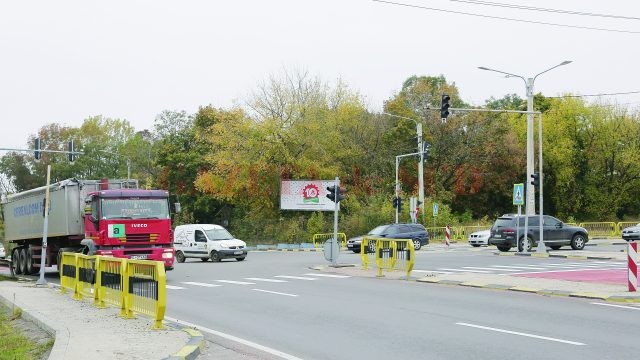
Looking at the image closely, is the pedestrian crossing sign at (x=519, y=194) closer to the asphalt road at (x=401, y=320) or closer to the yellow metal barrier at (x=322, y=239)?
the asphalt road at (x=401, y=320)

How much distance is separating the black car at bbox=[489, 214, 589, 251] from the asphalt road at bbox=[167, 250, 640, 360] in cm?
1702

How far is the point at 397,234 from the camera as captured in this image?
42688 mm

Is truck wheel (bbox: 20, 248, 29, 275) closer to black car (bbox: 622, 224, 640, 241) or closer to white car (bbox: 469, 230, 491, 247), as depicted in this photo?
white car (bbox: 469, 230, 491, 247)

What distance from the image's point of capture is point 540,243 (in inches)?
1384

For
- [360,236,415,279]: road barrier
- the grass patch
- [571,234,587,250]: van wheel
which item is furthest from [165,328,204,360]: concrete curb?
[571,234,587,250]: van wheel

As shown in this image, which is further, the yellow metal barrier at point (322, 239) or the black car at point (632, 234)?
the yellow metal barrier at point (322, 239)

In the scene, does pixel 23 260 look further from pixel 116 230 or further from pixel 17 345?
pixel 17 345

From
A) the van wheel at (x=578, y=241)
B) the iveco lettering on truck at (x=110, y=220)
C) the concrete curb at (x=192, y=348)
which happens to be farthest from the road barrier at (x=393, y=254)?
the van wheel at (x=578, y=241)

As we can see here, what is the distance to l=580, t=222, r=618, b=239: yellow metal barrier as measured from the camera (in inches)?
2302

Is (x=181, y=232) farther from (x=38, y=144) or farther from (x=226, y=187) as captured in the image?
(x=226, y=187)

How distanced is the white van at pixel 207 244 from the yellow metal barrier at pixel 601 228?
31.9m

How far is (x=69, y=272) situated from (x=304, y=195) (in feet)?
131

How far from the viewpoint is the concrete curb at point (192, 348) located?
9.90m

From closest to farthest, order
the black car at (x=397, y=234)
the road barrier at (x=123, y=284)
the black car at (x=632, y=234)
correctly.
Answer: the road barrier at (x=123, y=284)
the black car at (x=397, y=234)
the black car at (x=632, y=234)
